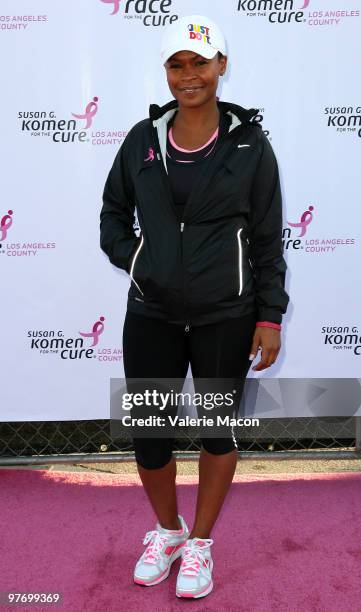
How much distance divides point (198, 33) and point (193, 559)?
1683 millimetres

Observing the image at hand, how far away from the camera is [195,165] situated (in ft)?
6.16

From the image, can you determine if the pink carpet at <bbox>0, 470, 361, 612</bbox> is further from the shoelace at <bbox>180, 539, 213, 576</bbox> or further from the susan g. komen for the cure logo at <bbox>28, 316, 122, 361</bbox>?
the susan g. komen for the cure logo at <bbox>28, 316, 122, 361</bbox>

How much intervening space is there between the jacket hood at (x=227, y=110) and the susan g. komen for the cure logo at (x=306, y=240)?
127 cm

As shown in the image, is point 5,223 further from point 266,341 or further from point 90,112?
point 266,341

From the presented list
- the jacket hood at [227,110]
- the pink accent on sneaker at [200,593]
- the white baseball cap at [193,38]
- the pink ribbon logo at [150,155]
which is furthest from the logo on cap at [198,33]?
the pink accent on sneaker at [200,593]

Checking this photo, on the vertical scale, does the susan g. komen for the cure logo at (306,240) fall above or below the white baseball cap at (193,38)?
below

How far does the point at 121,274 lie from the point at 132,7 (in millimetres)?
1288

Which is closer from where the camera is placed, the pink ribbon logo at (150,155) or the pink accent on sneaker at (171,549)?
the pink ribbon logo at (150,155)

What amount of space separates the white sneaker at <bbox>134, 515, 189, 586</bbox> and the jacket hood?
145 cm

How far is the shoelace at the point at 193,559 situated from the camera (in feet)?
7.04

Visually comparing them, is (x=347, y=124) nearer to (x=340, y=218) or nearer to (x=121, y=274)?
(x=340, y=218)

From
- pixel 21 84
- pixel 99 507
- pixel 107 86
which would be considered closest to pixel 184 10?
pixel 107 86

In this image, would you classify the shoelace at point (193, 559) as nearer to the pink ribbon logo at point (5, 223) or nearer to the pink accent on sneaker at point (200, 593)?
the pink accent on sneaker at point (200, 593)

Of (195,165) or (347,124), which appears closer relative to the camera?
(195,165)
